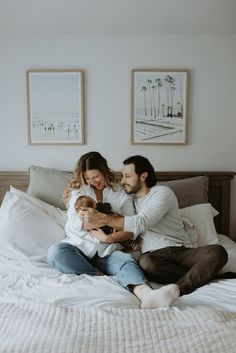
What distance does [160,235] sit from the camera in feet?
6.52

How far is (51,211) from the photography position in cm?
229

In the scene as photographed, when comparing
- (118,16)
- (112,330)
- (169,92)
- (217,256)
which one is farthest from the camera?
(169,92)

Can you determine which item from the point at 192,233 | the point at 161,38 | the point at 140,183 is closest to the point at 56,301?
the point at 140,183

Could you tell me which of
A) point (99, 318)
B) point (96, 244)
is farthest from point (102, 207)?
point (99, 318)

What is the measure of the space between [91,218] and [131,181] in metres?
0.35

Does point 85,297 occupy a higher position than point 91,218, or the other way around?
point 91,218

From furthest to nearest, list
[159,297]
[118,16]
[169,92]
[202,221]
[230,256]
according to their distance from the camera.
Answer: [169,92] → [118,16] → [202,221] → [230,256] → [159,297]

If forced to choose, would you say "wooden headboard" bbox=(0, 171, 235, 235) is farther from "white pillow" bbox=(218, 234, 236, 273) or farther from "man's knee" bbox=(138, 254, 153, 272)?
"man's knee" bbox=(138, 254, 153, 272)

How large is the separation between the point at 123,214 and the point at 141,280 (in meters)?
0.52

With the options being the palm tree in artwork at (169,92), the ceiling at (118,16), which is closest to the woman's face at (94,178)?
the palm tree in artwork at (169,92)

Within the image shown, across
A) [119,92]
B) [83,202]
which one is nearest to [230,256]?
[83,202]

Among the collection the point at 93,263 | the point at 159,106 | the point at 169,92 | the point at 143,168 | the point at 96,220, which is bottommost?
the point at 93,263

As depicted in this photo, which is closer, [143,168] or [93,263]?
[93,263]

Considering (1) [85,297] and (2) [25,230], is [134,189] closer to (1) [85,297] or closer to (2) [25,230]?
(2) [25,230]
